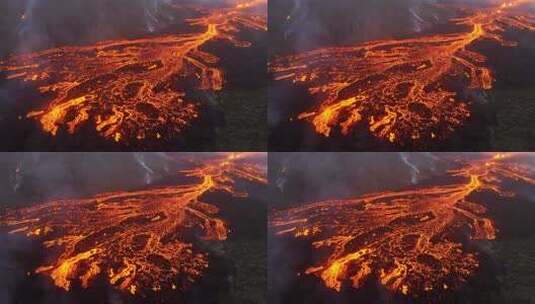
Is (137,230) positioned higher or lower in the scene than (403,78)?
lower

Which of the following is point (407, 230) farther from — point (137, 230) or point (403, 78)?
point (137, 230)

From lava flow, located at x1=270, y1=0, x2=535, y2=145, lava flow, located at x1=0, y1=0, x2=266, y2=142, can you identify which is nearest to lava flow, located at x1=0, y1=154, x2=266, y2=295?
lava flow, located at x1=0, y1=0, x2=266, y2=142

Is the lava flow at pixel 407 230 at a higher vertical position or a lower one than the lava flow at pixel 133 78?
lower

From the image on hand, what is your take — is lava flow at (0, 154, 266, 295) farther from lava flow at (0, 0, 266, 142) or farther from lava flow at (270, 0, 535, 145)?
lava flow at (270, 0, 535, 145)

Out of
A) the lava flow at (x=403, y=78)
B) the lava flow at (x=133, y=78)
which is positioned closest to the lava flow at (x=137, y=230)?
the lava flow at (x=133, y=78)

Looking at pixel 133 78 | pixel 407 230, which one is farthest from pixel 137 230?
Result: pixel 407 230

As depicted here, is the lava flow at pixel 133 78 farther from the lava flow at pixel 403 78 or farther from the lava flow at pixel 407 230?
the lava flow at pixel 407 230
